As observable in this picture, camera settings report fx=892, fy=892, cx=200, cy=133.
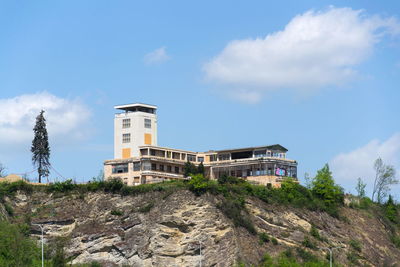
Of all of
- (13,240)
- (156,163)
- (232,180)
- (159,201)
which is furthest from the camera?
(156,163)

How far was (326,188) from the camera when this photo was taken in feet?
413

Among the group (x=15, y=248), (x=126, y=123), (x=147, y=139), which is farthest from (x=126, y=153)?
(x=15, y=248)

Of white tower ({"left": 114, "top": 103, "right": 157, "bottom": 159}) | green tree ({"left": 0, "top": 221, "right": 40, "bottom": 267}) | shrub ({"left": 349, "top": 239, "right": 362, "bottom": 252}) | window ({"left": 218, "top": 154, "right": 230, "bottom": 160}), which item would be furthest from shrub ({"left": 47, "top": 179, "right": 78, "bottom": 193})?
shrub ({"left": 349, "top": 239, "right": 362, "bottom": 252})

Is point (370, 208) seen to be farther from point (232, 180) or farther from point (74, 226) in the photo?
point (74, 226)

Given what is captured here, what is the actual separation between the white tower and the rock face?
15.5 metres

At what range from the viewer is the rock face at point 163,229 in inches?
4190

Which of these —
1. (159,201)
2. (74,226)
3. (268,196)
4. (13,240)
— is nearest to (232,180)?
(268,196)

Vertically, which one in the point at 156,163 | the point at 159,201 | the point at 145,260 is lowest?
the point at 145,260

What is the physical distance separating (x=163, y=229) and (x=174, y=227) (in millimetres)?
1459

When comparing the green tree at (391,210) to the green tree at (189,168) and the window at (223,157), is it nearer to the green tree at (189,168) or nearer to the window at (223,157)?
the window at (223,157)

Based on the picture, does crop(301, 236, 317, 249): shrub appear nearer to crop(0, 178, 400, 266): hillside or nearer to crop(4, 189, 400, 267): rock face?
crop(0, 178, 400, 266): hillside

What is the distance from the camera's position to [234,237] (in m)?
107

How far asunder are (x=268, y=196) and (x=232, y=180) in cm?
524

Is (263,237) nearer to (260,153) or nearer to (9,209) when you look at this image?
(260,153)
